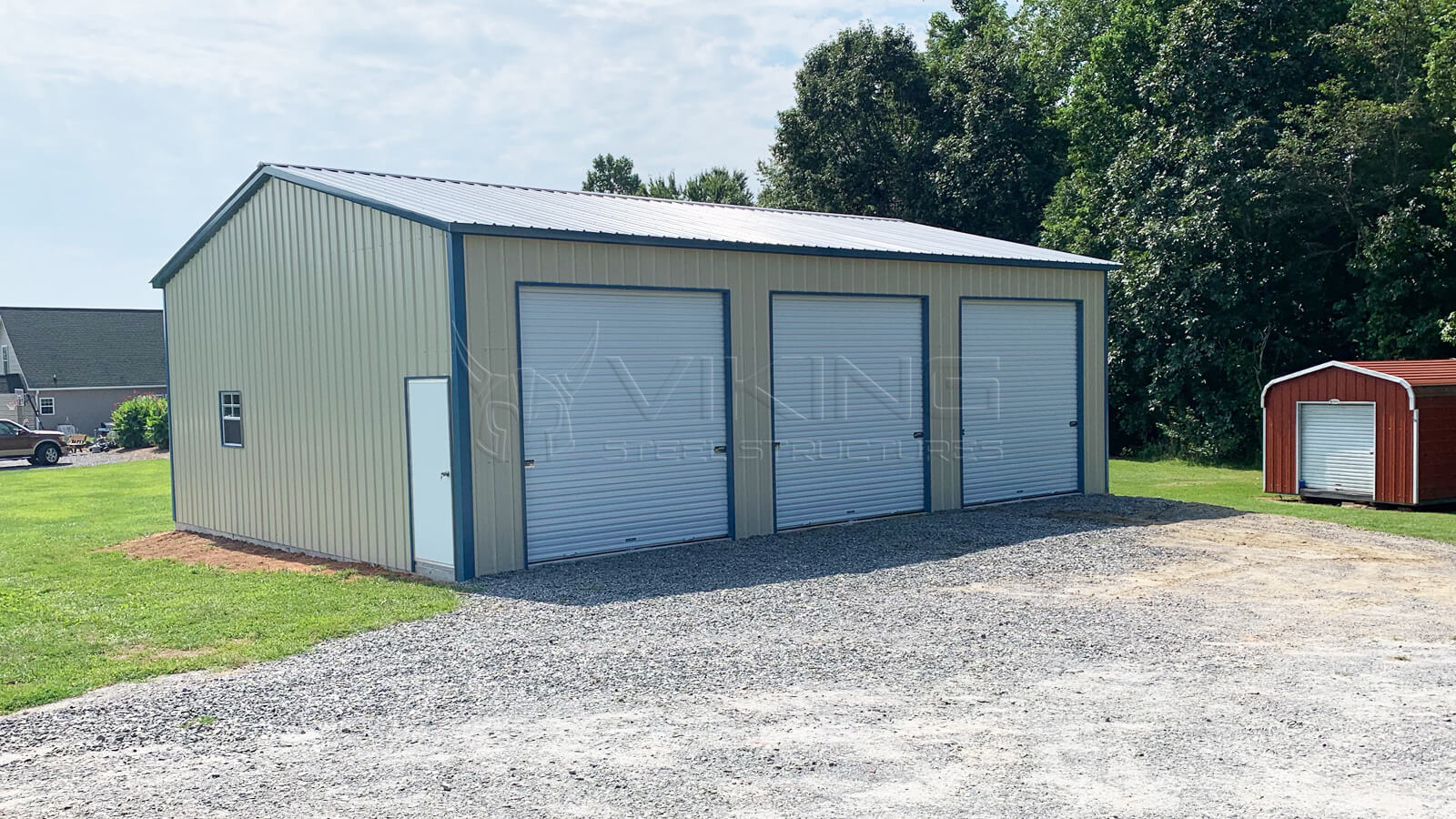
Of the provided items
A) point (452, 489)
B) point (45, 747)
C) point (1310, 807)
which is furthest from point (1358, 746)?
point (452, 489)

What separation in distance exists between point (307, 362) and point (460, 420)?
312 cm

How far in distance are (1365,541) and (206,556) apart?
1268 centimetres

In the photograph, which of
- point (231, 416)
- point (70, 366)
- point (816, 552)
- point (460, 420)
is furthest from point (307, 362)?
point (70, 366)

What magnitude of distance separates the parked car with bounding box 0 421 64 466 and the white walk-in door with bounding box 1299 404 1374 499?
31.7m

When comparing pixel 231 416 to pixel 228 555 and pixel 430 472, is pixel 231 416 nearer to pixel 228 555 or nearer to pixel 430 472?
pixel 228 555

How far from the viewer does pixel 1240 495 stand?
17.8m

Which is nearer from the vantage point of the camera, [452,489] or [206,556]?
[452,489]

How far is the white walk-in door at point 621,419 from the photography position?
38.3 feet

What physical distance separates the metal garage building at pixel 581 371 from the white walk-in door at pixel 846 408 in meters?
0.03

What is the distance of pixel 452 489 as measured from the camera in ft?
36.0

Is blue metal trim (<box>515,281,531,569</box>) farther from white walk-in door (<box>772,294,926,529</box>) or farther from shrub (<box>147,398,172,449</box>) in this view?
shrub (<box>147,398,172,449</box>)

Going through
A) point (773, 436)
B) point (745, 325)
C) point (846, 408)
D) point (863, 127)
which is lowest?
point (773, 436)

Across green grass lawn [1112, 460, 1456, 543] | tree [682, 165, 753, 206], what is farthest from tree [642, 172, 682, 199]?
green grass lawn [1112, 460, 1456, 543]

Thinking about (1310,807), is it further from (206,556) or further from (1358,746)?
(206,556)
